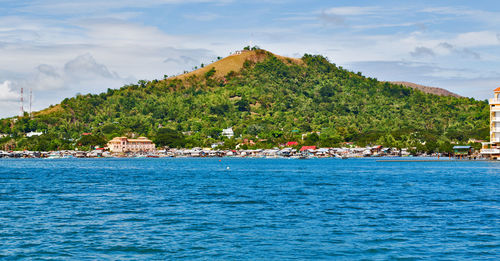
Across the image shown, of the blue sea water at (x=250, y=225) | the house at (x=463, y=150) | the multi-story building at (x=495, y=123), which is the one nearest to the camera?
the blue sea water at (x=250, y=225)

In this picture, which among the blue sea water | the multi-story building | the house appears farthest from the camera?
the house

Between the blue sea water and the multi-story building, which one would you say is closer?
the blue sea water

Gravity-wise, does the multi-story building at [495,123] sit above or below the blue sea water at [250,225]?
above

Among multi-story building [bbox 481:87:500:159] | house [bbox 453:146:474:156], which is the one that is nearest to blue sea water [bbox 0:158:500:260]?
multi-story building [bbox 481:87:500:159]

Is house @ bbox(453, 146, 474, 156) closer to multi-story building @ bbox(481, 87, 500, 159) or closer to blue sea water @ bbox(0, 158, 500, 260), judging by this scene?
multi-story building @ bbox(481, 87, 500, 159)

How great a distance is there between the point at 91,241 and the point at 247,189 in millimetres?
30617

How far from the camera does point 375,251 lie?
25.4 m

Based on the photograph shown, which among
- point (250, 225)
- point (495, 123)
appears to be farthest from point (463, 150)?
point (250, 225)

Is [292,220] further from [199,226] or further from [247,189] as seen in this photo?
[247,189]

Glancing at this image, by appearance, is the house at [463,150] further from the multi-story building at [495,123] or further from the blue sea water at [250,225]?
the blue sea water at [250,225]

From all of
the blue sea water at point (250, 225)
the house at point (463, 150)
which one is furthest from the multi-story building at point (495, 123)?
the blue sea water at point (250, 225)

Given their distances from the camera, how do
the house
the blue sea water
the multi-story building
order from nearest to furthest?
the blue sea water, the multi-story building, the house

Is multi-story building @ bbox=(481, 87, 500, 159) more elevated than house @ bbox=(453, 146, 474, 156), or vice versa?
multi-story building @ bbox=(481, 87, 500, 159)

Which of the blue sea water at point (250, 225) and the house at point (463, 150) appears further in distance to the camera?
the house at point (463, 150)
